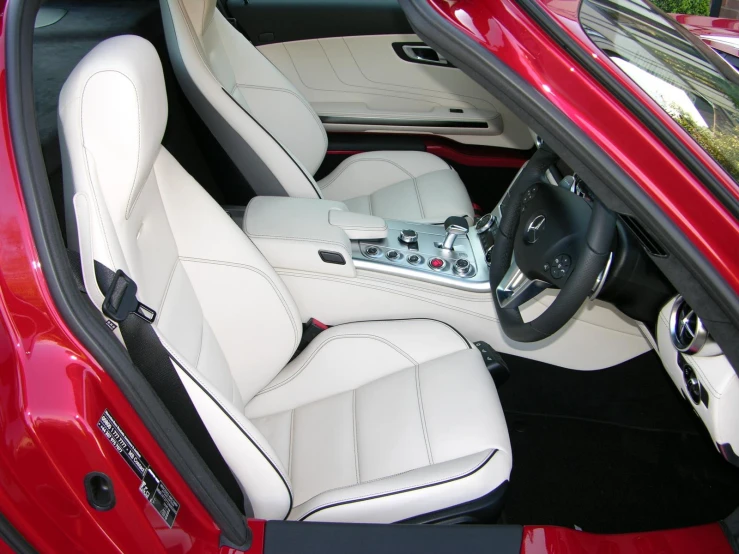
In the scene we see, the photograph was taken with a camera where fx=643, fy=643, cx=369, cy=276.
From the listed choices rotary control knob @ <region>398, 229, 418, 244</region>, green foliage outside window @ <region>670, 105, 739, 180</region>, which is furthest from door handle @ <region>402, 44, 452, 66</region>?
green foliage outside window @ <region>670, 105, 739, 180</region>

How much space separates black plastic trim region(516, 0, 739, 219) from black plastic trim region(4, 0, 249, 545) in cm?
69

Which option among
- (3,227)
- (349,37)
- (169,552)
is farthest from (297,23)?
(169,552)

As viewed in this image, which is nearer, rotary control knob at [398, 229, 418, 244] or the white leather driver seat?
the white leather driver seat

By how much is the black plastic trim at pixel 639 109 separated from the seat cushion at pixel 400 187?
1.17 m

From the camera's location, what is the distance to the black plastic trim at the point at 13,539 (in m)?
0.83

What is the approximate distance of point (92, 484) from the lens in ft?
2.80

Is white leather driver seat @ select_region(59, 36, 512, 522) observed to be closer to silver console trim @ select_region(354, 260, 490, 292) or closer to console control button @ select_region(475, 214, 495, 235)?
silver console trim @ select_region(354, 260, 490, 292)

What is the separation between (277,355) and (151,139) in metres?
0.61

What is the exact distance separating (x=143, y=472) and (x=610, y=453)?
1307 mm

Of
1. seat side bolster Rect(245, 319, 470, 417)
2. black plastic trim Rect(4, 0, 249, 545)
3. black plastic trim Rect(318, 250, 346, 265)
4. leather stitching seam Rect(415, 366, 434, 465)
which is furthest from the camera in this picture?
black plastic trim Rect(318, 250, 346, 265)

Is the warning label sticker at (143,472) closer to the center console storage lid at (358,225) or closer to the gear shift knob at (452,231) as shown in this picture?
the center console storage lid at (358,225)

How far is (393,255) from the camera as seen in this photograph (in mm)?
1696

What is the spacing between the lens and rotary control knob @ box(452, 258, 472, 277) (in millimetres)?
1653

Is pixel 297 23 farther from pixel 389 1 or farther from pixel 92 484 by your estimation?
pixel 92 484
